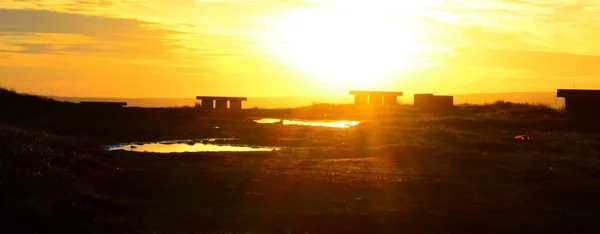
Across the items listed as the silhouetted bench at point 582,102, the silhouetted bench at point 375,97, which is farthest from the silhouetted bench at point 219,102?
the silhouetted bench at point 582,102

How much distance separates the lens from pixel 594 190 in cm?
1327

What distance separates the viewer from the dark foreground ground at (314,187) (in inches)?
410

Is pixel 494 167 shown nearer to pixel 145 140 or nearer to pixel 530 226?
pixel 530 226

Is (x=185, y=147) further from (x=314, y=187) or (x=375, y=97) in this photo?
(x=375, y=97)

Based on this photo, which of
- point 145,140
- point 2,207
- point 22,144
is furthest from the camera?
point 145,140

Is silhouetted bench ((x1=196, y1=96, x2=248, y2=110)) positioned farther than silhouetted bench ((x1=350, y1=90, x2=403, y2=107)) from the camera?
No

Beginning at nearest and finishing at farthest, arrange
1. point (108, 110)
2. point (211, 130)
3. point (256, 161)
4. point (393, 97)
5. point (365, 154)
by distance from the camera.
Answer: point (256, 161) < point (365, 154) < point (211, 130) < point (108, 110) < point (393, 97)

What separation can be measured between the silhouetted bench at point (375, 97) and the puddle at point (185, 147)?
32006 mm

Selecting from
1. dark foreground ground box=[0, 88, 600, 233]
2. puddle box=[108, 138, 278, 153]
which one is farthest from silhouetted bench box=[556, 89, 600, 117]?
puddle box=[108, 138, 278, 153]

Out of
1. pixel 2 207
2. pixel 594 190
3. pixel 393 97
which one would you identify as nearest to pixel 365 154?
pixel 594 190

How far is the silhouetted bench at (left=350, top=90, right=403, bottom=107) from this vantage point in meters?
56.1

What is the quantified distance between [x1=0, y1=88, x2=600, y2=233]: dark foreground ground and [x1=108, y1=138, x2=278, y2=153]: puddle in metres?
1.47

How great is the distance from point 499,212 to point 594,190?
301 cm

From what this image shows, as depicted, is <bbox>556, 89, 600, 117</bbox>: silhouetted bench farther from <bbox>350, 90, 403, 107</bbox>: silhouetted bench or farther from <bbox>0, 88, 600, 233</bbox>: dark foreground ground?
<bbox>350, 90, 403, 107</bbox>: silhouetted bench
